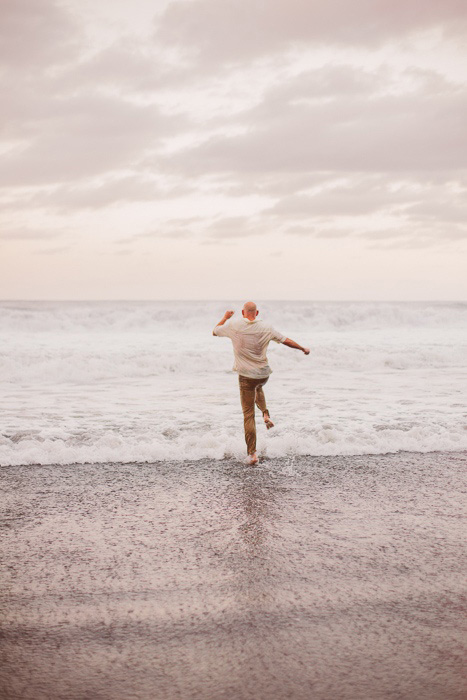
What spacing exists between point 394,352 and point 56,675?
20.5m

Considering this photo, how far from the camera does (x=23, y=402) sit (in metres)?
12.9

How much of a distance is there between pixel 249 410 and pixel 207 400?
5.00 m

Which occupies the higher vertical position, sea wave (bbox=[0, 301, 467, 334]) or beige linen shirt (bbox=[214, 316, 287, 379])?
sea wave (bbox=[0, 301, 467, 334])

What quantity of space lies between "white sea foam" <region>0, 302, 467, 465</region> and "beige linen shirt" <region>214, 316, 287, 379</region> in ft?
3.92

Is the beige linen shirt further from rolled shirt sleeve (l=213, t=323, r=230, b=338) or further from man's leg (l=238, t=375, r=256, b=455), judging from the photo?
man's leg (l=238, t=375, r=256, b=455)

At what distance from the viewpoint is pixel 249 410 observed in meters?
8.30

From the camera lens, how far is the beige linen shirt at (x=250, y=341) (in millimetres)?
8203

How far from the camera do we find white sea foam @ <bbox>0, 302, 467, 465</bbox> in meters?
8.80

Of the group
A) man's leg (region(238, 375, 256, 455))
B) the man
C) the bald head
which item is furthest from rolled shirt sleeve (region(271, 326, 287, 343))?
man's leg (region(238, 375, 256, 455))

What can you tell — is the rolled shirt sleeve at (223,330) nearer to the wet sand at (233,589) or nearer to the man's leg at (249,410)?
the man's leg at (249,410)

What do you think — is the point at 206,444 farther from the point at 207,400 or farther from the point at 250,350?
the point at 207,400

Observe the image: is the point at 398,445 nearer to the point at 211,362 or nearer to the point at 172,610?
the point at 172,610

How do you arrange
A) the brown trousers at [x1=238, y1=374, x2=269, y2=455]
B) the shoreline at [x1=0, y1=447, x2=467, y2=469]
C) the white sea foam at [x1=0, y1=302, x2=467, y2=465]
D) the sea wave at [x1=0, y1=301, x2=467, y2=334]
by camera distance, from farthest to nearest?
the sea wave at [x1=0, y1=301, x2=467, y2=334] → the white sea foam at [x1=0, y1=302, x2=467, y2=465] → the brown trousers at [x1=238, y1=374, x2=269, y2=455] → the shoreline at [x1=0, y1=447, x2=467, y2=469]

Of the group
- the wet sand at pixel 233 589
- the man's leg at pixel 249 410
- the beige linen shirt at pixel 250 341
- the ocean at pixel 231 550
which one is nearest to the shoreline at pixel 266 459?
the ocean at pixel 231 550
